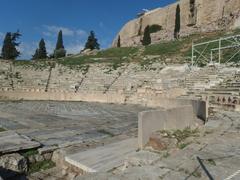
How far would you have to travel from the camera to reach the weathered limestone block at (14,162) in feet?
20.9

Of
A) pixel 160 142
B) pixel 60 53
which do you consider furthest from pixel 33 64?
pixel 160 142

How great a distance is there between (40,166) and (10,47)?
134ft

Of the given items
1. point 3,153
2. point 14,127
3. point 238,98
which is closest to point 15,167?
point 3,153

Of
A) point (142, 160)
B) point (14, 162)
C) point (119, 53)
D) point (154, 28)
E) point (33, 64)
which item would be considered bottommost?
point (14, 162)

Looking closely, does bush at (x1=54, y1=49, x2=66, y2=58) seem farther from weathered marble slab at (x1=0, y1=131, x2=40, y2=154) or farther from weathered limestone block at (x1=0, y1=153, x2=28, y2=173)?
weathered limestone block at (x1=0, y1=153, x2=28, y2=173)

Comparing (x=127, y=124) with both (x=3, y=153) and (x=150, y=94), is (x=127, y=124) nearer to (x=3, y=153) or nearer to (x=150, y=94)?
(x=3, y=153)

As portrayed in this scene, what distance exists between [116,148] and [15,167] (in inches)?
90.3

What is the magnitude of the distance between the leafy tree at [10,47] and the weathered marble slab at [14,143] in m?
38.1

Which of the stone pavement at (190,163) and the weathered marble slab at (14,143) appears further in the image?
the weathered marble slab at (14,143)

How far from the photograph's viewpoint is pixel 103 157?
21.2 ft

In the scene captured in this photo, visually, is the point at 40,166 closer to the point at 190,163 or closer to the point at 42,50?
the point at 190,163

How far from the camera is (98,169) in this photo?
5688 millimetres

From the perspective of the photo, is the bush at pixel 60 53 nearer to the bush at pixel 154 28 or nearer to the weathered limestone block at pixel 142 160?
the bush at pixel 154 28

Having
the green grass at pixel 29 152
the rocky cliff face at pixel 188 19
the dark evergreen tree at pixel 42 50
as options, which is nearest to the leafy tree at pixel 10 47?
the dark evergreen tree at pixel 42 50
